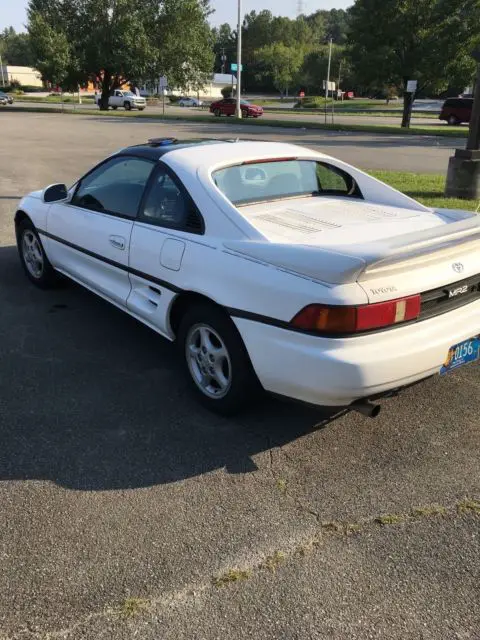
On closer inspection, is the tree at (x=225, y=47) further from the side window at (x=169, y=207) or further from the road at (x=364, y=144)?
the side window at (x=169, y=207)

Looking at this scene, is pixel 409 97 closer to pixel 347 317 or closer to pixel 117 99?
pixel 347 317

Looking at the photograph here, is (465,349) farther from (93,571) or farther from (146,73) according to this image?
(146,73)

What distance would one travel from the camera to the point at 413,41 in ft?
92.6

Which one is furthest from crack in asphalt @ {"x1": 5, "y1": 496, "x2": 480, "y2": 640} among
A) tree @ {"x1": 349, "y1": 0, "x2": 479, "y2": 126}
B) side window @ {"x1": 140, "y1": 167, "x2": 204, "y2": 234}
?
tree @ {"x1": 349, "y1": 0, "x2": 479, "y2": 126}

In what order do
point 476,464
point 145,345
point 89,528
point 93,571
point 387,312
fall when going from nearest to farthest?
point 93,571 → point 89,528 → point 387,312 → point 476,464 → point 145,345

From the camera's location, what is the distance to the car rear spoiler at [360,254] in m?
2.73

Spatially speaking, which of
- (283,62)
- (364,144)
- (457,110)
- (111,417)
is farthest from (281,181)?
(283,62)

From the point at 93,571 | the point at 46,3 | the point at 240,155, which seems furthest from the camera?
the point at 46,3

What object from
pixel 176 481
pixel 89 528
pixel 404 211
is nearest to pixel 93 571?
pixel 89 528

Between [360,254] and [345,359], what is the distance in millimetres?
506

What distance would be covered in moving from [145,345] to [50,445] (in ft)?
4.85

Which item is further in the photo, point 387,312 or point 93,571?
point 387,312

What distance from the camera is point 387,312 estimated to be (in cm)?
283

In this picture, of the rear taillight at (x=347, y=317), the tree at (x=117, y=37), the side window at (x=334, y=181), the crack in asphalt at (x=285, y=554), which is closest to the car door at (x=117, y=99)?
the tree at (x=117, y=37)
